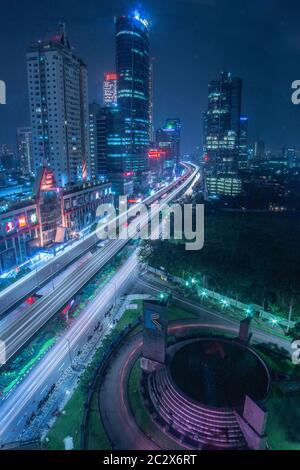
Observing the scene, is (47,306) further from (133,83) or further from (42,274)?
(133,83)

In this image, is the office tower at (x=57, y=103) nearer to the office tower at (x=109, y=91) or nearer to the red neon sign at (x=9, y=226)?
Answer: the red neon sign at (x=9, y=226)

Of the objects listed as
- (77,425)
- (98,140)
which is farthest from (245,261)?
(98,140)

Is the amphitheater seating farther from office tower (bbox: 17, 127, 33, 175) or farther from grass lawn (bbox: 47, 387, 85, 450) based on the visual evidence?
office tower (bbox: 17, 127, 33, 175)

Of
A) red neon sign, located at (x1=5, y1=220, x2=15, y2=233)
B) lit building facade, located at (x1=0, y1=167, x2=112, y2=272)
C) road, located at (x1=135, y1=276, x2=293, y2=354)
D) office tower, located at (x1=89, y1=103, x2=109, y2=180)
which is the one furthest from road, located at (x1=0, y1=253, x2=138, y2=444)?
office tower, located at (x1=89, y1=103, x2=109, y2=180)

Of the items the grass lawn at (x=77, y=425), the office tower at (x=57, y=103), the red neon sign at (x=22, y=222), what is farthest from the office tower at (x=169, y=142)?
the grass lawn at (x=77, y=425)

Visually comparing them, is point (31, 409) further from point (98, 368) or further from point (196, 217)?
point (196, 217)

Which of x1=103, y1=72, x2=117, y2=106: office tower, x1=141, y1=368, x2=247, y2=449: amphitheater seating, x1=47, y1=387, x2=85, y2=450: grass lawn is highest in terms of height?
x1=103, y1=72, x2=117, y2=106: office tower

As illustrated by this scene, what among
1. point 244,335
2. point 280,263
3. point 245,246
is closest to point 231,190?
point 245,246
